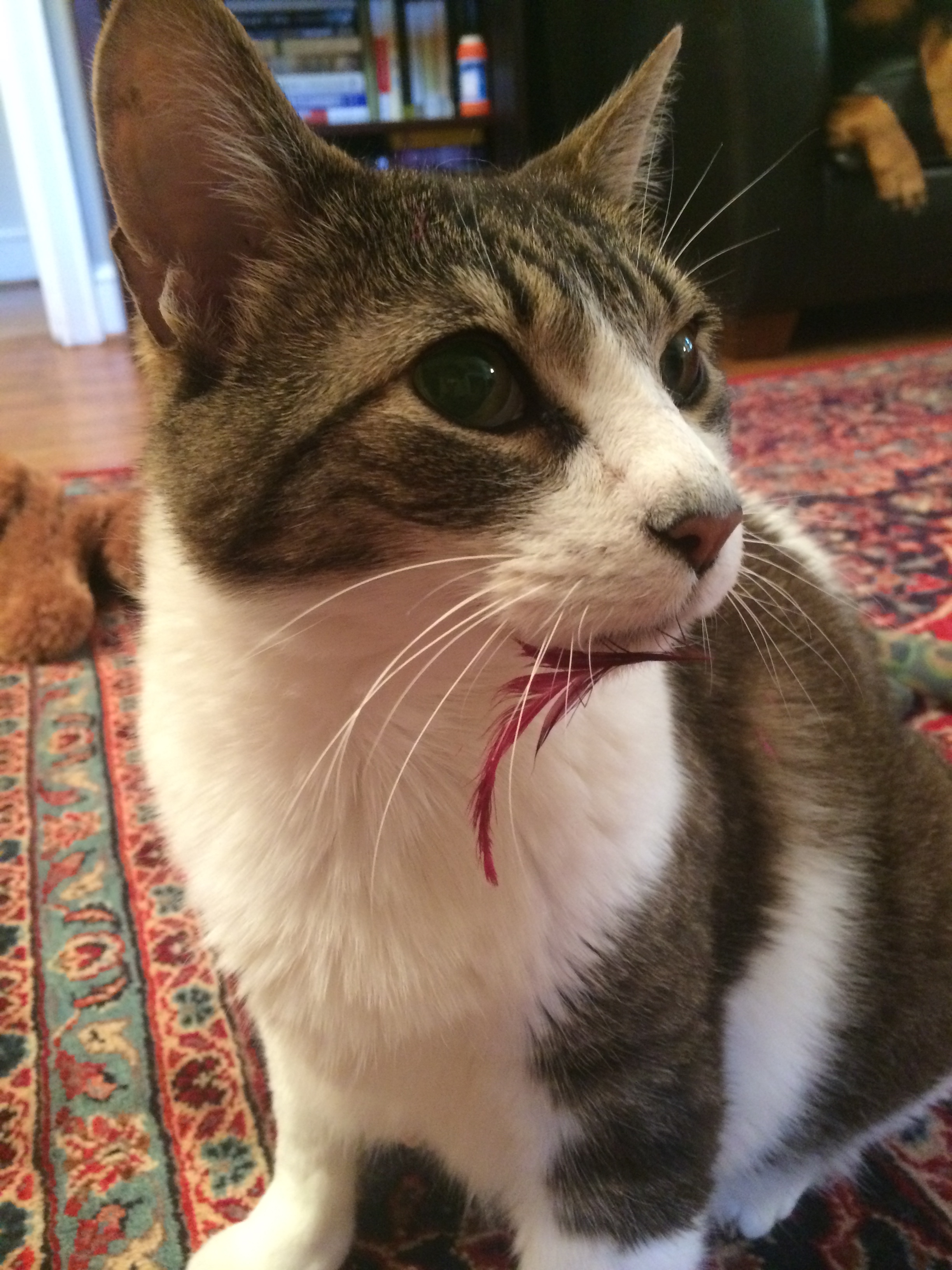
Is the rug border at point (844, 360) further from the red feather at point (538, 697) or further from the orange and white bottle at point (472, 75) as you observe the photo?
the red feather at point (538, 697)

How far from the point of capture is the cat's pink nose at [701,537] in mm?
556

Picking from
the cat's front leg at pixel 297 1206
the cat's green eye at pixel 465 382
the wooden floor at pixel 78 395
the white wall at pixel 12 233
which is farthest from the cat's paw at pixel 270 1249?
the white wall at pixel 12 233

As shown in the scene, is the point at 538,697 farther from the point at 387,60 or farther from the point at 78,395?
the point at 387,60

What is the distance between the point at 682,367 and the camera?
2.52 feet

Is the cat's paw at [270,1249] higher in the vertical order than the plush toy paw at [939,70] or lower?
lower

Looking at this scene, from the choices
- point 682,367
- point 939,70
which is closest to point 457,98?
point 939,70

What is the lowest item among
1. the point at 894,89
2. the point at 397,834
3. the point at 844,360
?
the point at 844,360

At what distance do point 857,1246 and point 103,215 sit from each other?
12.9 ft

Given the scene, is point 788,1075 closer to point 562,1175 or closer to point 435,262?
point 562,1175

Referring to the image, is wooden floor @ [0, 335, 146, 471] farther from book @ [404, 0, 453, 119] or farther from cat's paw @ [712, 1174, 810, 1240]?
cat's paw @ [712, 1174, 810, 1240]

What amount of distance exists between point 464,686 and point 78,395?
2884 mm

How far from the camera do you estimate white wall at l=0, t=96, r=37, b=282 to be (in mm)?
4582

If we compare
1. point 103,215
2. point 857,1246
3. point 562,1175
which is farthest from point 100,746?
point 103,215

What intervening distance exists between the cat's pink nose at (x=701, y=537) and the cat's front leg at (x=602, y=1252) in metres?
0.53
